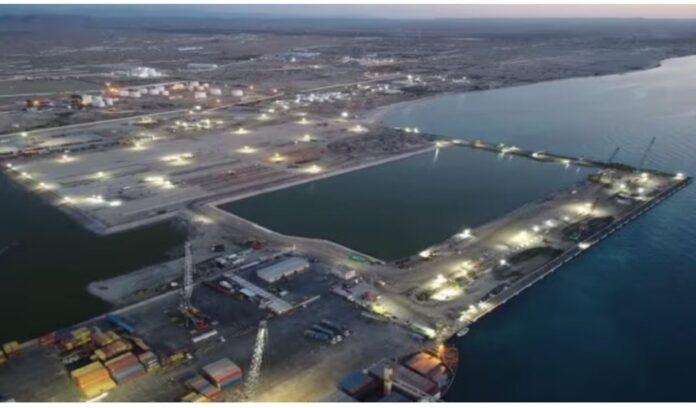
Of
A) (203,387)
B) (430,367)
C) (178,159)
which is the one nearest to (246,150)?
(178,159)

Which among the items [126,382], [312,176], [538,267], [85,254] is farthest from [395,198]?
[126,382]

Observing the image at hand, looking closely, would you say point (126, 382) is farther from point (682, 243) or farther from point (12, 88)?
point (12, 88)

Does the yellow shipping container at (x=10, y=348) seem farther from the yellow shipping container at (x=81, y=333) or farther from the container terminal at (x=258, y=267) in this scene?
the yellow shipping container at (x=81, y=333)

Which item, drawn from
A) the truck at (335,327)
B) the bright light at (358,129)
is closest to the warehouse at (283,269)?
the truck at (335,327)

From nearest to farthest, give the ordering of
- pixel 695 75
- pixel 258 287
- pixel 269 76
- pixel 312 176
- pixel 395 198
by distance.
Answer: pixel 258 287, pixel 395 198, pixel 312 176, pixel 269 76, pixel 695 75

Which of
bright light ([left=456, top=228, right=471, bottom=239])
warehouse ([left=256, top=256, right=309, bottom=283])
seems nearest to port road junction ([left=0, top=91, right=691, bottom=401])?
warehouse ([left=256, top=256, right=309, bottom=283])

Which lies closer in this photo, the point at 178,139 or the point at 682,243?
the point at 682,243
